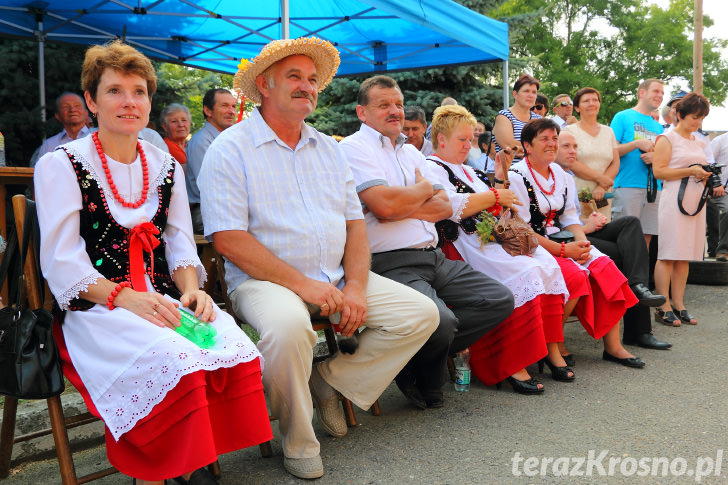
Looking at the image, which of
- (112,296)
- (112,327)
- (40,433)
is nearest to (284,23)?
(112,296)

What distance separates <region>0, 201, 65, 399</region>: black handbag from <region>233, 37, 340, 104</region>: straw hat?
1591 millimetres

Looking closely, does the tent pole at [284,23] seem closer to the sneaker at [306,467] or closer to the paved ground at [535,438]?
the paved ground at [535,438]

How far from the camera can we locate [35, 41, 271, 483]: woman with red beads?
2.28 meters

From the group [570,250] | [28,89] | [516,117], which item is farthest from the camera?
[28,89]

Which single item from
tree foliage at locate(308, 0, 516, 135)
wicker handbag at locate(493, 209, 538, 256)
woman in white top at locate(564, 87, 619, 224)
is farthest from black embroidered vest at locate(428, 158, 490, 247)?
tree foliage at locate(308, 0, 516, 135)

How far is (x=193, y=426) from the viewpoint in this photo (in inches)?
88.9

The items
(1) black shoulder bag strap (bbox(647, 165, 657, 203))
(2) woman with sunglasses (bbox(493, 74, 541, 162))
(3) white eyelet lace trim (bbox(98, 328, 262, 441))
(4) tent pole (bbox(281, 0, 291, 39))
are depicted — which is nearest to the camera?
(3) white eyelet lace trim (bbox(98, 328, 262, 441))

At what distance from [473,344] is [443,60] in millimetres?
6031

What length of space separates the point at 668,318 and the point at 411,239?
10.5 ft

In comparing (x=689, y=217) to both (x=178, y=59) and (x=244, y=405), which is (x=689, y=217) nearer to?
(x=244, y=405)

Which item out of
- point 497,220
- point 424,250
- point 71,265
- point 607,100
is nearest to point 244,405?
point 71,265

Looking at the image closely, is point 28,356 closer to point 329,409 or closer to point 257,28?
point 329,409

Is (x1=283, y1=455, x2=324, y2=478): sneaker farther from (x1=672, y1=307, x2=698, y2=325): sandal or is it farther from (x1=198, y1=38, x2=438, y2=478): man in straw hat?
(x1=672, y1=307, x2=698, y2=325): sandal

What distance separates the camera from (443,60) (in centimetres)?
923
